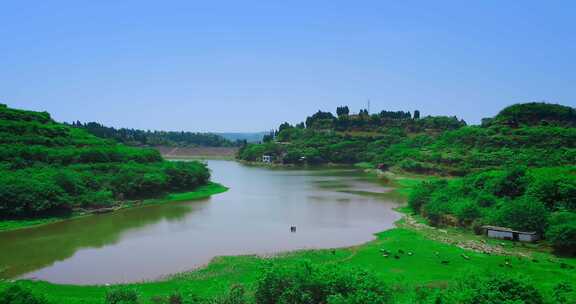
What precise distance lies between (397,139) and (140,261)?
9772 centimetres

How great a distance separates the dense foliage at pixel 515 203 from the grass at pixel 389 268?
297 cm

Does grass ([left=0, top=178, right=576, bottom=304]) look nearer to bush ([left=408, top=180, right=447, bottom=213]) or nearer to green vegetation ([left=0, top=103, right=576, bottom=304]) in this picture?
green vegetation ([left=0, top=103, right=576, bottom=304])

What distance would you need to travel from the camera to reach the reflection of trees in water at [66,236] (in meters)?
27.2

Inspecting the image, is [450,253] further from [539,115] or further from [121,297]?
[539,115]

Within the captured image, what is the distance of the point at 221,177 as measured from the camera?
80.4m

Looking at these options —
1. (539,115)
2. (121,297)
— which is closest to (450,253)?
(121,297)

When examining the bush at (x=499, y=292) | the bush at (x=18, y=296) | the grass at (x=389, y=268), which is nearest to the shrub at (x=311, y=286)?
the bush at (x=499, y=292)

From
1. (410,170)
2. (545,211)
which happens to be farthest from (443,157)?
(545,211)

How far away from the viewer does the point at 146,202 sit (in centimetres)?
4834

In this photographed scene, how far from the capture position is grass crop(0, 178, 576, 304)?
21.2 m

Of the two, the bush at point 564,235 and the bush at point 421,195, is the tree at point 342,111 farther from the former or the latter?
the bush at point 564,235

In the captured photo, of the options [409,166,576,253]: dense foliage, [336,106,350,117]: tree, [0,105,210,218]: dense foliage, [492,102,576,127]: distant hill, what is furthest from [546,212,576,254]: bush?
[336,106,350,117]: tree

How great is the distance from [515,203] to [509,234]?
8.37ft

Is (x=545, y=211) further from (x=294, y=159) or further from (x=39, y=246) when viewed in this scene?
A: (x=294, y=159)
